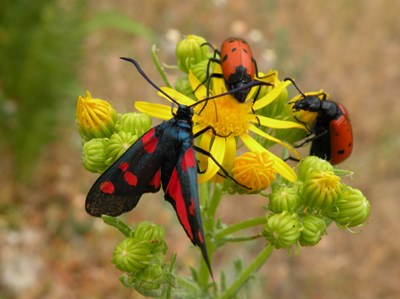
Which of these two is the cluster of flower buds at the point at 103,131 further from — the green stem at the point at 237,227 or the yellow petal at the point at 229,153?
the green stem at the point at 237,227

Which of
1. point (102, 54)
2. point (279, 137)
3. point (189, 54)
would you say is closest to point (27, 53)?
point (102, 54)

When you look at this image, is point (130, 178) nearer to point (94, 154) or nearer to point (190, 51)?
point (94, 154)

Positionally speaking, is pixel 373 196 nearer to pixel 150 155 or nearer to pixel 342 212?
pixel 342 212

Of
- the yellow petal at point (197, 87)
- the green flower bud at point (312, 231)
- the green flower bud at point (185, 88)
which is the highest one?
the yellow petal at point (197, 87)

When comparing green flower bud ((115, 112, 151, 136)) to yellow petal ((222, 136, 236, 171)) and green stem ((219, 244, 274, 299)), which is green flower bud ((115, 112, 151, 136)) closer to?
yellow petal ((222, 136, 236, 171))

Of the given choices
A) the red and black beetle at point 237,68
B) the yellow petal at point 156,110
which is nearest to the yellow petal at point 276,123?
the red and black beetle at point 237,68

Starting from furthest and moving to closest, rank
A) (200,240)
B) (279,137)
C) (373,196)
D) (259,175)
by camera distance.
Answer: (373,196)
(279,137)
(259,175)
(200,240)
